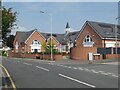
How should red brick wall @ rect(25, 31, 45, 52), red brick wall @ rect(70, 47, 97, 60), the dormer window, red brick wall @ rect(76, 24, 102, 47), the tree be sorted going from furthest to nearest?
red brick wall @ rect(25, 31, 45, 52) → the dormer window → red brick wall @ rect(76, 24, 102, 47) → red brick wall @ rect(70, 47, 97, 60) → the tree

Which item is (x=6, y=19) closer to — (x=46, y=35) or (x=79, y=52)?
(x=79, y=52)

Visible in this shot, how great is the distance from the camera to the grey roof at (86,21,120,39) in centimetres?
5541

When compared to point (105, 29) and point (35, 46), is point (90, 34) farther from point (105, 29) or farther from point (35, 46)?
point (35, 46)

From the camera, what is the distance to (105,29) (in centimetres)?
5769

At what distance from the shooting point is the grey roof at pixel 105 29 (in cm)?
5541

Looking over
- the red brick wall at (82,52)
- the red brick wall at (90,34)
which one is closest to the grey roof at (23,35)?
the red brick wall at (90,34)

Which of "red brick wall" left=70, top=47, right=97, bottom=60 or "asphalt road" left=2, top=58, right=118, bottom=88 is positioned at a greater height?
"red brick wall" left=70, top=47, right=97, bottom=60

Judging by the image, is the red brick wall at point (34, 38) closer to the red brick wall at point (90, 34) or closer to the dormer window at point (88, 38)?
the red brick wall at point (90, 34)

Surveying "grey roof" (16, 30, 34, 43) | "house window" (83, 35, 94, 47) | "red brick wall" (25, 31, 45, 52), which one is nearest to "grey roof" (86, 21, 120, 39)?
"house window" (83, 35, 94, 47)

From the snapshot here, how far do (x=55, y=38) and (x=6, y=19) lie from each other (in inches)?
2917

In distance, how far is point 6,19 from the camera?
548 inches

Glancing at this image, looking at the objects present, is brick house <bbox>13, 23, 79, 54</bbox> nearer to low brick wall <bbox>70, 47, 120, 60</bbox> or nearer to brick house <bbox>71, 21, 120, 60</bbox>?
brick house <bbox>71, 21, 120, 60</bbox>

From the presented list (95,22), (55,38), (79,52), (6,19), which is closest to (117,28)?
(95,22)

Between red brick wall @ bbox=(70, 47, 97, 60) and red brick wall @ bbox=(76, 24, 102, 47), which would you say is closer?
red brick wall @ bbox=(70, 47, 97, 60)
